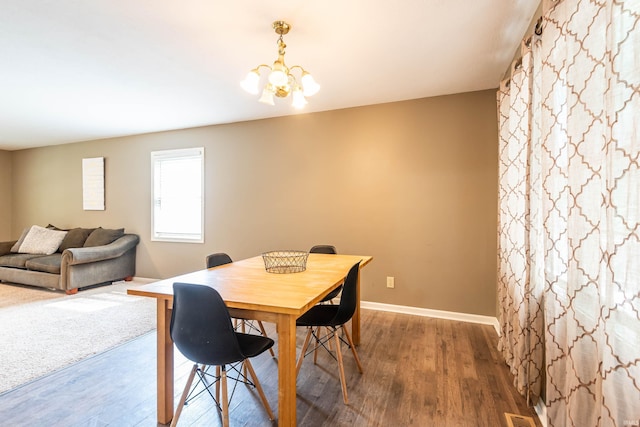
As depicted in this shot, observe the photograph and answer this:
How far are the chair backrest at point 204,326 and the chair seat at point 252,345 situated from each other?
9 centimetres

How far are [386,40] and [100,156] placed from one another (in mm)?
5373

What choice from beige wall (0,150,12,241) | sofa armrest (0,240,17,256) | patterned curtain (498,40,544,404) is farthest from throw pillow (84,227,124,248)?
patterned curtain (498,40,544,404)

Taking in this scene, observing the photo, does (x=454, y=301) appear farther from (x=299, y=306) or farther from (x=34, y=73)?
(x=34, y=73)

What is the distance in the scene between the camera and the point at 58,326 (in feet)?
9.91

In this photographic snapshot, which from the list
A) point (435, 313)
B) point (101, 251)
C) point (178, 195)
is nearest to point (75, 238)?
point (101, 251)

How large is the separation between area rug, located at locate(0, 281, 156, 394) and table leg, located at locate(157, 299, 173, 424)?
122 centimetres

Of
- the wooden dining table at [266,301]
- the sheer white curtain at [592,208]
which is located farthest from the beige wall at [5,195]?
the sheer white curtain at [592,208]

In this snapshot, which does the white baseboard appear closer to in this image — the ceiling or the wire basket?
the wire basket

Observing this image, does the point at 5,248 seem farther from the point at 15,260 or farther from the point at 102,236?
the point at 102,236

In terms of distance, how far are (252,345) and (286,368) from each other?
12.3 inches

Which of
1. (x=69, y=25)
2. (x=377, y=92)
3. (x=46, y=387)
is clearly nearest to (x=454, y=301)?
(x=377, y=92)

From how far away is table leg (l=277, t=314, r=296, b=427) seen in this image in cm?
137

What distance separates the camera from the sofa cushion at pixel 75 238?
4.93 meters

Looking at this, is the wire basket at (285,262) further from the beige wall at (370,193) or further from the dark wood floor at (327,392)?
the beige wall at (370,193)
